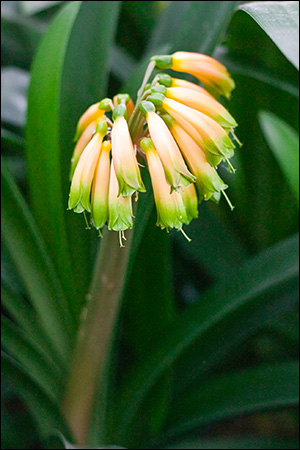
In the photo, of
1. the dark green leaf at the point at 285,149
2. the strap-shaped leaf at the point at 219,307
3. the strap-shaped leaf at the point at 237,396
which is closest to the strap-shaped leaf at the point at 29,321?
the strap-shaped leaf at the point at 219,307

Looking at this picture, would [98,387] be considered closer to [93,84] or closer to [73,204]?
[73,204]

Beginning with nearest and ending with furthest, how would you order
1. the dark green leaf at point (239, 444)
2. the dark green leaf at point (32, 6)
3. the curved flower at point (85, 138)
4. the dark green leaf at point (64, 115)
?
the curved flower at point (85, 138) → the dark green leaf at point (64, 115) → the dark green leaf at point (239, 444) → the dark green leaf at point (32, 6)

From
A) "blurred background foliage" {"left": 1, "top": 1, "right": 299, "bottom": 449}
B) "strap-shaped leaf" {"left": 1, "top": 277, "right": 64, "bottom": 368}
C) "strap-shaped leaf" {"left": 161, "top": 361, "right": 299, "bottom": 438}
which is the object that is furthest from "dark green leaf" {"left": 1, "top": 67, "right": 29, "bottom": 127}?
"strap-shaped leaf" {"left": 161, "top": 361, "right": 299, "bottom": 438}

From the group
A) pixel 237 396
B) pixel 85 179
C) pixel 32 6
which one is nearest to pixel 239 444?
pixel 237 396

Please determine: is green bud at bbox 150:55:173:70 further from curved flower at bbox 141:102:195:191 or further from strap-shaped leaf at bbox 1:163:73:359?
strap-shaped leaf at bbox 1:163:73:359

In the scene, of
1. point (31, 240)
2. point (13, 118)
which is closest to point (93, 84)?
point (13, 118)

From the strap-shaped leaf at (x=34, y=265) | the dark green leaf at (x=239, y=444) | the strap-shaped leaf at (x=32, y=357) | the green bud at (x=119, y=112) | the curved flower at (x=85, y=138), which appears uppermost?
the green bud at (x=119, y=112)

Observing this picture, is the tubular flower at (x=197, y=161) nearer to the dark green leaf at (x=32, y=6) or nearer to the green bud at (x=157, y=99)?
the green bud at (x=157, y=99)
